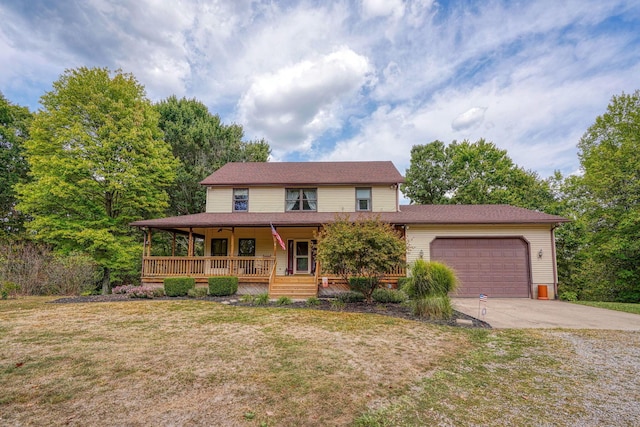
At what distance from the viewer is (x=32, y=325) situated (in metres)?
6.86

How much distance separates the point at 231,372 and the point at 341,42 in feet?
46.9

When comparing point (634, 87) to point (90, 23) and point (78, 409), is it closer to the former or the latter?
point (78, 409)

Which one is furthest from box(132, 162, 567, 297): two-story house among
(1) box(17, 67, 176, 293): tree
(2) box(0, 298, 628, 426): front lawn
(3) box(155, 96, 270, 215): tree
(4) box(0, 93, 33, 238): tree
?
(4) box(0, 93, 33, 238): tree

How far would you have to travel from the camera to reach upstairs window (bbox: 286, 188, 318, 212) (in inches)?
621

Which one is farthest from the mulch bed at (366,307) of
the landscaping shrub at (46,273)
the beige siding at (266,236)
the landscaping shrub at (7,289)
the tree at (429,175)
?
the tree at (429,175)

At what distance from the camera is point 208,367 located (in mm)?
4332

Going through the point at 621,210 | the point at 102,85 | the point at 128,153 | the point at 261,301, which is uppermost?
the point at 102,85

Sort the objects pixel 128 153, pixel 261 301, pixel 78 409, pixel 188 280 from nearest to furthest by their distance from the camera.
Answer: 1. pixel 78 409
2. pixel 261 301
3. pixel 188 280
4. pixel 128 153

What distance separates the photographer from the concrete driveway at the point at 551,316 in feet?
24.4

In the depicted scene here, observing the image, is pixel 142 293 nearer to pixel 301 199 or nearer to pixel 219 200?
pixel 219 200

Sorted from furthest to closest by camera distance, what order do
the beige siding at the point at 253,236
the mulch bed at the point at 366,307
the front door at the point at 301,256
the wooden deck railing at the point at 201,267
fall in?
the beige siding at the point at 253,236
the front door at the point at 301,256
the wooden deck railing at the point at 201,267
the mulch bed at the point at 366,307

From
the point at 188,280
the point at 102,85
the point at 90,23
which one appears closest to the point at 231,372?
the point at 188,280

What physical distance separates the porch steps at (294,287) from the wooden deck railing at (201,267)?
0.79 meters

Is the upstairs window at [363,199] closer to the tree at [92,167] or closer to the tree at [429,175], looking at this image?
the tree at [429,175]
